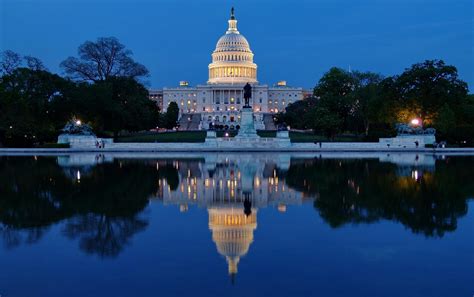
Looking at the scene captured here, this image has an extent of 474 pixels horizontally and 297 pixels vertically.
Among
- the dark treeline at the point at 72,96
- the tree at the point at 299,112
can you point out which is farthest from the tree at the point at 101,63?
the tree at the point at 299,112

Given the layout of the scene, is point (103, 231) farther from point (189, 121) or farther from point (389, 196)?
point (189, 121)

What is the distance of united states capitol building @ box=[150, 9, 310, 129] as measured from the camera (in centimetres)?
15375

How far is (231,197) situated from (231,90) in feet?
451

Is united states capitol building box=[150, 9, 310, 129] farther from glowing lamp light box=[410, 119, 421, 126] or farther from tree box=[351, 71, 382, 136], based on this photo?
glowing lamp light box=[410, 119, 421, 126]

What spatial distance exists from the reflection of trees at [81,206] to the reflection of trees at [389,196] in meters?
5.20

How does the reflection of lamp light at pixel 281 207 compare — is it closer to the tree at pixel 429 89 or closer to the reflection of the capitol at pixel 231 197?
the reflection of the capitol at pixel 231 197

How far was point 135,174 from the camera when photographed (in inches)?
1029

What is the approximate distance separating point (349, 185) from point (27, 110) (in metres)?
43.0

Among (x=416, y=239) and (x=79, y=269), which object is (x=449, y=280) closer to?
(x=416, y=239)

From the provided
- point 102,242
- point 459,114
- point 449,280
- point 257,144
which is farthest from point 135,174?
point 459,114

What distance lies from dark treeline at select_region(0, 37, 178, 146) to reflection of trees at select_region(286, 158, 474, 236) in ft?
119

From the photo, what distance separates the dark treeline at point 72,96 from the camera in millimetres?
55500

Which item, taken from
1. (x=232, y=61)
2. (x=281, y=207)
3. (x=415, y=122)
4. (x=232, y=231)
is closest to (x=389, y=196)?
(x=281, y=207)

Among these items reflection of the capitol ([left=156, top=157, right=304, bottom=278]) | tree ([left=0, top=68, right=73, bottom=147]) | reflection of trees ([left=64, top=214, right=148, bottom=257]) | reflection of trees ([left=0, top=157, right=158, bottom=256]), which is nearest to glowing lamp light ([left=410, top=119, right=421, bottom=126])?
reflection of the capitol ([left=156, top=157, right=304, bottom=278])
